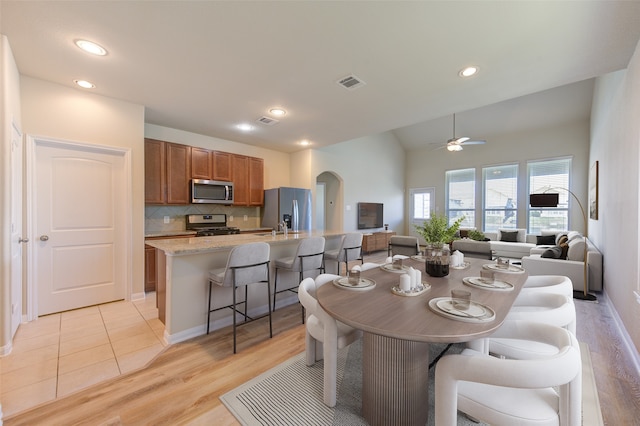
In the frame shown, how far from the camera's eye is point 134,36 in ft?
6.93

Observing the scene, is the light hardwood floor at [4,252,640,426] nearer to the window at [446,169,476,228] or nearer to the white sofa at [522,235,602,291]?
the white sofa at [522,235,602,291]

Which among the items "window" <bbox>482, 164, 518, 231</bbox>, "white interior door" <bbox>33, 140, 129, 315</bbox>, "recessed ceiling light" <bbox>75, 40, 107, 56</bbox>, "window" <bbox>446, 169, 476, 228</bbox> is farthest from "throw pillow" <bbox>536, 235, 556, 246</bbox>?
"recessed ceiling light" <bbox>75, 40, 107, 56</bbox>

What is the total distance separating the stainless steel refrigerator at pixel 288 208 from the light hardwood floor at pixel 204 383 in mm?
2730

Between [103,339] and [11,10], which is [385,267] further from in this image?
[11,10]

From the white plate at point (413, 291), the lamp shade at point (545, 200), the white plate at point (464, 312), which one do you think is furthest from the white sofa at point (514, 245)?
the white plate at point (464, 312)

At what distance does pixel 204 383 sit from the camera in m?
1.90

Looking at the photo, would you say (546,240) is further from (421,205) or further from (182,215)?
(182,215)

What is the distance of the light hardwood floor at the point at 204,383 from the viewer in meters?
1.59

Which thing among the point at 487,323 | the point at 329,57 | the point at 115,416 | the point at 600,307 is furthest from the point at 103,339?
the point at 600,307

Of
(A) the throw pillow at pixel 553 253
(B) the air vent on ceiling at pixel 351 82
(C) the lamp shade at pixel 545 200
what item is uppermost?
(B) the air vent on ceiling at pixel 351 82

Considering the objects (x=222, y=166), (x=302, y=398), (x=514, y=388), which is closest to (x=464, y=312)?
(x=514, y=388)

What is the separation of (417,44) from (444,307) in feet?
6.93

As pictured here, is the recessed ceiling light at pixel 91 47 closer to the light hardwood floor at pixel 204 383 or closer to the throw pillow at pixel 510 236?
the light hardwood floor at pixel 204 383

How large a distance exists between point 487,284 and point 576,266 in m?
3.47
